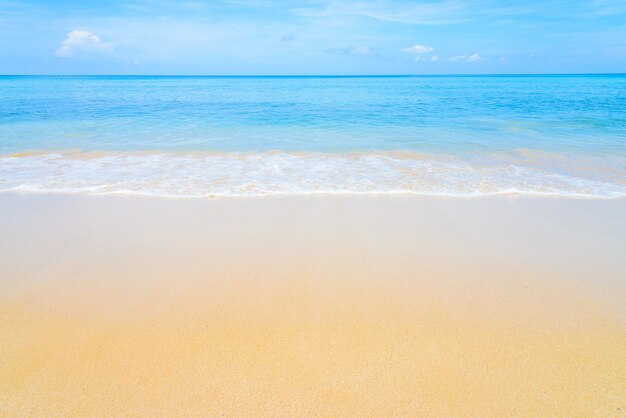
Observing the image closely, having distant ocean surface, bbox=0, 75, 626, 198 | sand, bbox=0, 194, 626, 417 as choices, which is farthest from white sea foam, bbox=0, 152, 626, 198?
sand, bbox=0, 194, 626, 417

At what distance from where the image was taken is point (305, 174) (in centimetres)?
779

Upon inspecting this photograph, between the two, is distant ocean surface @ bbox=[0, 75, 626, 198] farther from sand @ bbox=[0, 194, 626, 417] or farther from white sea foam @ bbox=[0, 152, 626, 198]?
sand @ bbox=[0, 194, 626, 417]

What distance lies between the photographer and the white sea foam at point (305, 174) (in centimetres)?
668

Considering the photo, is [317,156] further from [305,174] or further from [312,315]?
[312,315]

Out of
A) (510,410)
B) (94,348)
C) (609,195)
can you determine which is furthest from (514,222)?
(94,348)

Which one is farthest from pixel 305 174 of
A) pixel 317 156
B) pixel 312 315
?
pixel 312 315

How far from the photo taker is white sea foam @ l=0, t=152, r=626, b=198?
21.9ft

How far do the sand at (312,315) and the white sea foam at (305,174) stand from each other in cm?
141

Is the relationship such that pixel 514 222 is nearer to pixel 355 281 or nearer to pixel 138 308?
pixel 355 281

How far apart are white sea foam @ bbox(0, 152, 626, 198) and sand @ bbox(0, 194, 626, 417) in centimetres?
141

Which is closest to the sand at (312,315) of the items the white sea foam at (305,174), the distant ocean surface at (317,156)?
the white sea foam at (305,174)

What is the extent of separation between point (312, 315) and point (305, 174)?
4.94m

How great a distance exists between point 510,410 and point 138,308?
3.09 m

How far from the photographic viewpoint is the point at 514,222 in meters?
5.23
